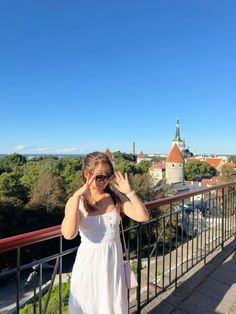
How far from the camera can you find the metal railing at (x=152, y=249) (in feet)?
5.50

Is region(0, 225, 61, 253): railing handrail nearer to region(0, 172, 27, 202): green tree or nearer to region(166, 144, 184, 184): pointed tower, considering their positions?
region(0, 172, 27, 202): green tree

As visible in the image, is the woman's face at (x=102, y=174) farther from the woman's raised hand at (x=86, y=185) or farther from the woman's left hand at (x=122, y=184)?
the woman's left hand at (x=122, y=184)

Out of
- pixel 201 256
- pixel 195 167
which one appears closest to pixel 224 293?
pixel 201 256

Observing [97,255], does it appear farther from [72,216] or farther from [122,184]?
[122,184]

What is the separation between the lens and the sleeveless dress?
164 centimetres

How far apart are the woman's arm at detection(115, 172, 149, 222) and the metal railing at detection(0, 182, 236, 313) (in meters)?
0.46

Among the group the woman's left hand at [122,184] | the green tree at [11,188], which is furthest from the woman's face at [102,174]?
the green tree at [11,188]

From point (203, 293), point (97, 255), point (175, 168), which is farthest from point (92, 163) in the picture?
point (175, 168)

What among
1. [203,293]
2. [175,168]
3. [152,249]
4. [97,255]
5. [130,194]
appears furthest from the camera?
[175,168]

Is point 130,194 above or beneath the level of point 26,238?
above

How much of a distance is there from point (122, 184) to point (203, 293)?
185 cm

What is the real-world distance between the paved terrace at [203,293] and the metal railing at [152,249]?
0.26ft

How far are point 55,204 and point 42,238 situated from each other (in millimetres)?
22078

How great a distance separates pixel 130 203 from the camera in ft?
5.97
